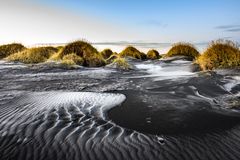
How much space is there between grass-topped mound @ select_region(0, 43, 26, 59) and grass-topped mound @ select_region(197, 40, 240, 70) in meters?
21.4

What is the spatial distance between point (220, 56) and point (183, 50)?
15758 millimetres

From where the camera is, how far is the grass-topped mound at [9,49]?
32.7 meters

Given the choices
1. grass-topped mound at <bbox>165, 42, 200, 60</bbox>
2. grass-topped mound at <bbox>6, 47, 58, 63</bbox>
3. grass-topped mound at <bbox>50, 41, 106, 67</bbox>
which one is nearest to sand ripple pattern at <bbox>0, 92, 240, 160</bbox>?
grass-topped mound at <bbox>50, 41, 106, 67</bbox>

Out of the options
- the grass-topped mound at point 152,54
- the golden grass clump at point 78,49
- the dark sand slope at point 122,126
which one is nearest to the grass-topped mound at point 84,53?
the golden grass clump at point 78,49

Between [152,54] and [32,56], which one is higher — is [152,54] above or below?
below

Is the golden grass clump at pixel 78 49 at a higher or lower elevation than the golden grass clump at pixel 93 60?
higher

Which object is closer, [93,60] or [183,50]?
[93,60]

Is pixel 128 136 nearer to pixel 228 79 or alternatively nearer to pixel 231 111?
pixel 231 111

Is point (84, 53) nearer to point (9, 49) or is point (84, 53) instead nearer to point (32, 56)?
point (32, 56)

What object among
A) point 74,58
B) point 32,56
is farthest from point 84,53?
point 32,56

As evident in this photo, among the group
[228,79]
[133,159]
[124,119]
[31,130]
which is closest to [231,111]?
[124,119]

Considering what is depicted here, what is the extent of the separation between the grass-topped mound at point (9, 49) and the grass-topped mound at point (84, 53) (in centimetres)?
985

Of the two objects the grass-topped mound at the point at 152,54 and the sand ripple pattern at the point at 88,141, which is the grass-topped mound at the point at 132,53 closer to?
the grass-topped mound at the point at 152,54

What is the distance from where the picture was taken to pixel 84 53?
80.5 feet
